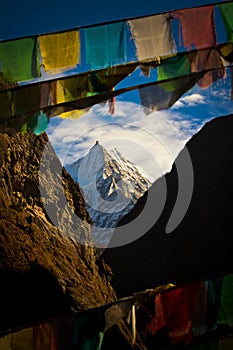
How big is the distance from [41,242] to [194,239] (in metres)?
14.2

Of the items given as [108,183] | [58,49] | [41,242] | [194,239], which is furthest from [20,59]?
[108,183]

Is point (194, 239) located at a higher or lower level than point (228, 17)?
lower

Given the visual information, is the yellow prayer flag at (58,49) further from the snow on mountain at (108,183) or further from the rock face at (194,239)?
the snow on mountain at (108,183)

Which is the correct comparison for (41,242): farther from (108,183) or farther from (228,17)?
(108,183)

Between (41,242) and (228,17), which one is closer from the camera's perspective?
(228,17)

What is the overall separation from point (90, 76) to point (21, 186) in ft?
29.1

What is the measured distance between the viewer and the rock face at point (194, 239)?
2371cm

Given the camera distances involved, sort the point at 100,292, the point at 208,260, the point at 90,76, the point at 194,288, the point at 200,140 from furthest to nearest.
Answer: the point at 200,140 < the point at 208,260 < the point at 100,292 < the point at 90,76 < the point at 194,288

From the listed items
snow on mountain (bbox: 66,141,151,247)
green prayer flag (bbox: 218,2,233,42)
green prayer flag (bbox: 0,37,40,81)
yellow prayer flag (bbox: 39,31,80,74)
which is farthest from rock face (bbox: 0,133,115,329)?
snow on mountain (bbox: 66,141,151,247)

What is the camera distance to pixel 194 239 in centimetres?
2488

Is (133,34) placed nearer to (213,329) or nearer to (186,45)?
(186,45)

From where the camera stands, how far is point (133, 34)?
5.97 m

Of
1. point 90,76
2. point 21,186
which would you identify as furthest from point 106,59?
point 21,186

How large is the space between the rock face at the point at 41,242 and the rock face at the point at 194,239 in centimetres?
834
